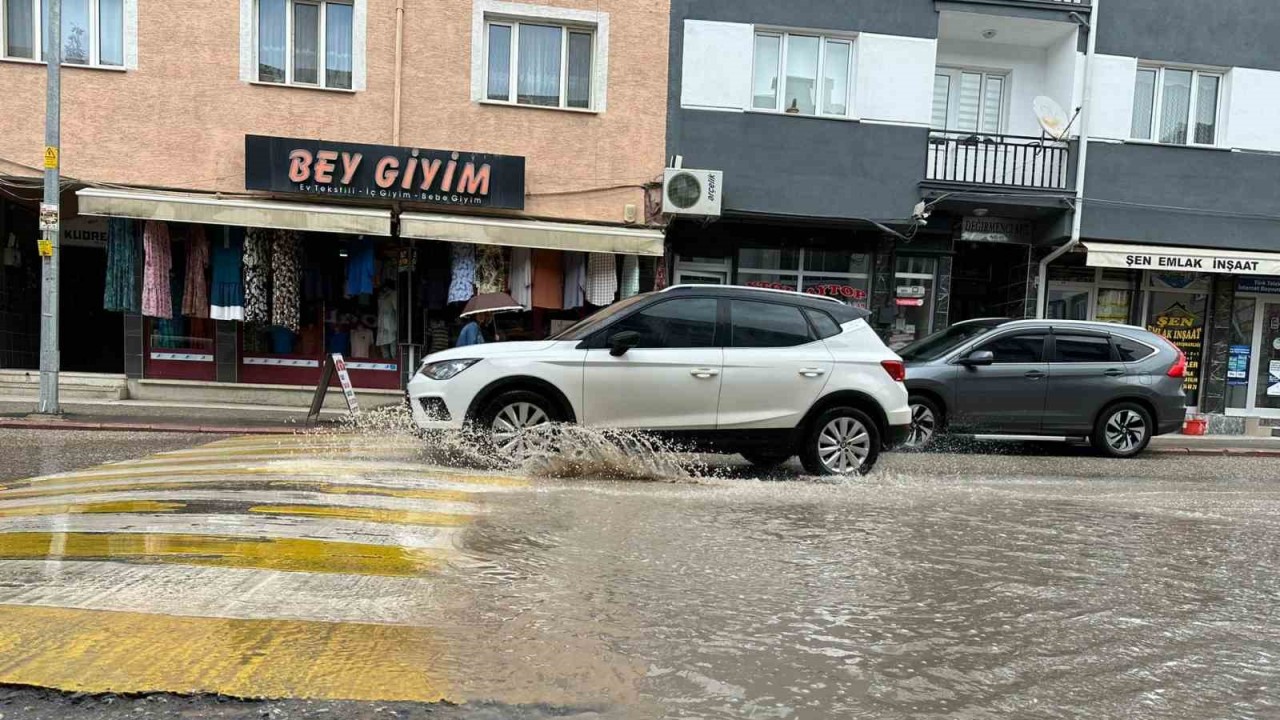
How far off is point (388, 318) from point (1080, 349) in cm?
1054

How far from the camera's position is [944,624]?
3451mm

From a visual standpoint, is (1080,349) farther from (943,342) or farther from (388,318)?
(388,318)

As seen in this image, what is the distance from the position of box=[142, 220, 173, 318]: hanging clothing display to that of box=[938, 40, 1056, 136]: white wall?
13907 millimetres

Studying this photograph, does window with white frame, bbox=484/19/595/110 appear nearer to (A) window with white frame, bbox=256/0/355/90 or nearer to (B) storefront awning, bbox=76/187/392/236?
(A) window with white frame, bbox=256/0/355/90

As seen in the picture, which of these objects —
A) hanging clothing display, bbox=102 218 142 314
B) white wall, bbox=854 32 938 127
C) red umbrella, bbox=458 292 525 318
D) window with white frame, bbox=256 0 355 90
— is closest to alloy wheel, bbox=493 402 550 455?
red umbrella, bbox=458 292 525 318

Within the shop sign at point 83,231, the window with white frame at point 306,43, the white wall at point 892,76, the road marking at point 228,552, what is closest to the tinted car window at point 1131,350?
the white wall at point 892,76

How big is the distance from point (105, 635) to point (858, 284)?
43.8ft

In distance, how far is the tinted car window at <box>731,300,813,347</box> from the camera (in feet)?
23.7

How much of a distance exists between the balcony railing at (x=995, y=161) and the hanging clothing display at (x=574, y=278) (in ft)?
20.9

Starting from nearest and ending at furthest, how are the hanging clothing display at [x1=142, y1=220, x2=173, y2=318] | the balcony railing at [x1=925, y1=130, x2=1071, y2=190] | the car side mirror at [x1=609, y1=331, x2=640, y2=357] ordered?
1. the car side mirror at [x1=609, y1=331, x2=640, y2=357]
2. the hanging clothing display at [x1=142, y1=220, x2=173, y2=318]
3. the balcony railing at [x1=925, y1=130, x2=1071, y2=190]

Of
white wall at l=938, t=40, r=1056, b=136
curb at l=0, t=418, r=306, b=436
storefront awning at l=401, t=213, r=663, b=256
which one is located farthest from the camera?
white wall at l=938, t=40, r=1056, b=136

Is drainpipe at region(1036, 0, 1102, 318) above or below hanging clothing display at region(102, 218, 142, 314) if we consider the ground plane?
above

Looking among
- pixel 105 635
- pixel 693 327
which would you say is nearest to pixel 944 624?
pixel 105 635

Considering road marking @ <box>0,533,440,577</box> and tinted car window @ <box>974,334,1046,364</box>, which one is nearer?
road marking @ <box>0,533,440,577</box>
